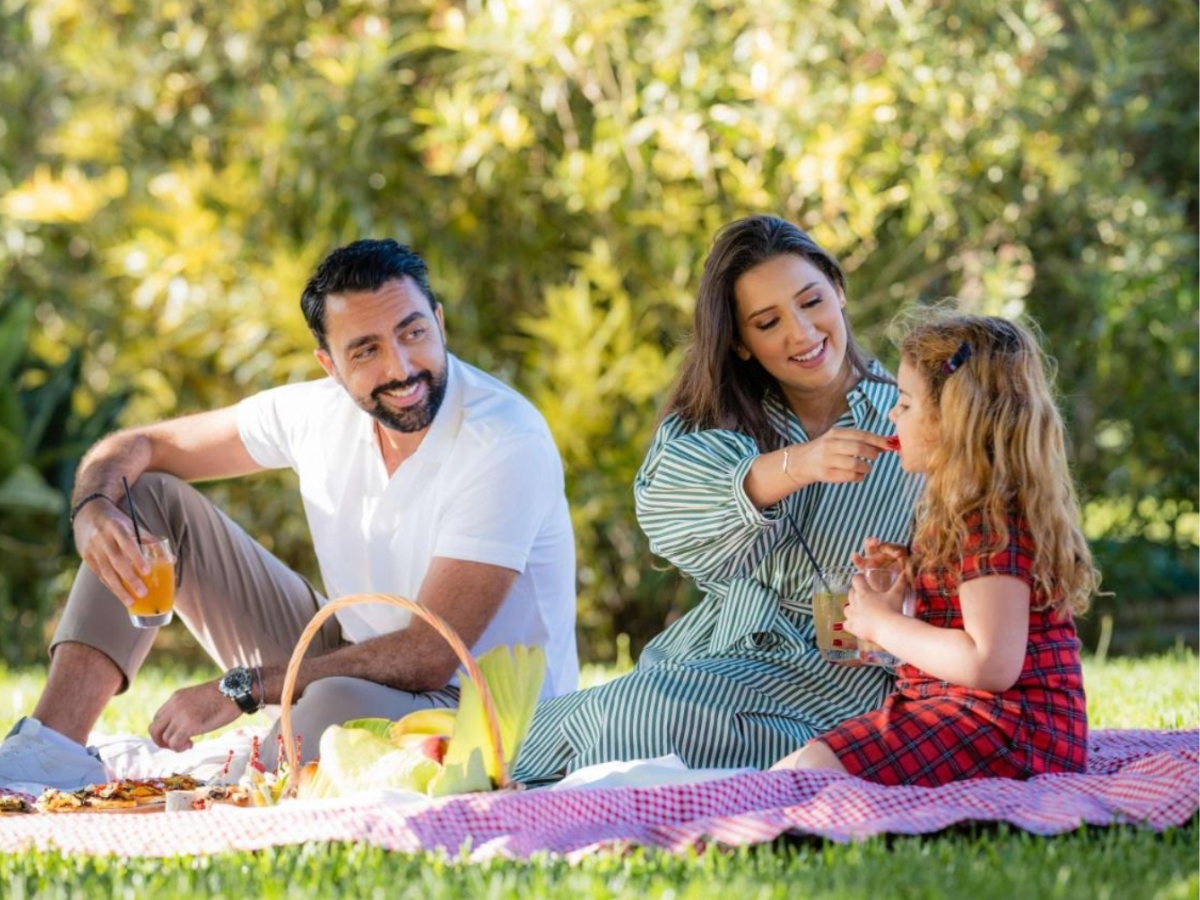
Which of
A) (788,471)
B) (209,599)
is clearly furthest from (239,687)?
(788,471)

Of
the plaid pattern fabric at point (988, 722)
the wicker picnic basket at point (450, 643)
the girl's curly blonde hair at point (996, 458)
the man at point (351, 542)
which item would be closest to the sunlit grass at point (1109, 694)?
Result: the man at point (351, 542)

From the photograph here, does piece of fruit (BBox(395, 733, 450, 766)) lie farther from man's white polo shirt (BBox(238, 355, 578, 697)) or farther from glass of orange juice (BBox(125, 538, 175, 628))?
glass of orange juice (BBox(125, 538, 175, 628))

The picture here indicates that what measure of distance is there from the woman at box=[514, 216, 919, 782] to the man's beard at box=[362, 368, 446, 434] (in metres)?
0.51

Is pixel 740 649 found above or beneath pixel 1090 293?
beneath

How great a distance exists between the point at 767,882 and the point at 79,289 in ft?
22.1

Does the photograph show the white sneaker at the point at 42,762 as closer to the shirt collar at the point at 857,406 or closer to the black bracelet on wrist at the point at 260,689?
the black bracelet on wrist at the point at 260,689

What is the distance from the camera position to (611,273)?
24.1 ft

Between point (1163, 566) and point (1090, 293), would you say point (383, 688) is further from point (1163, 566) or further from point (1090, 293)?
point (1163, 566)

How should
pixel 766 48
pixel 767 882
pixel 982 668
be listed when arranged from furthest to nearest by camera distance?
pixel 766 48 < pixel 982 668 < pixel 767 882

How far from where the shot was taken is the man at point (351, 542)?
3.81m

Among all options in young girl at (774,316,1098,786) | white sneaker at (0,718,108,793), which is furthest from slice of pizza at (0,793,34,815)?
young girl at (774,316,1098,786)

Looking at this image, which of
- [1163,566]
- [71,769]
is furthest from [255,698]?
[1163,566]

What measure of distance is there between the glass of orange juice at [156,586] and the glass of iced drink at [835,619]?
142 centimetres

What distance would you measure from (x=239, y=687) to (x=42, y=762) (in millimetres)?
599
